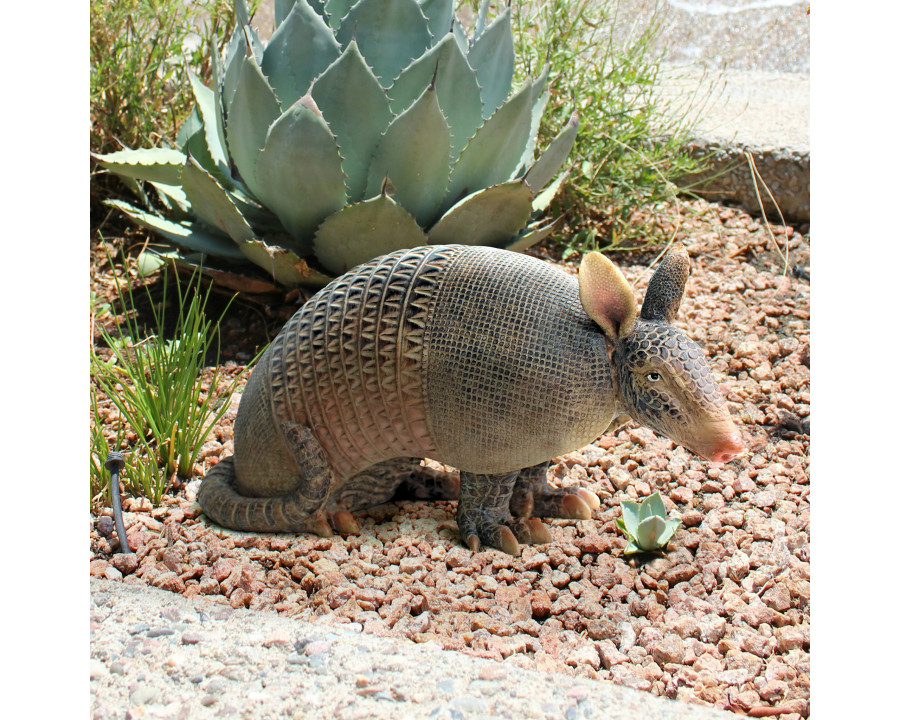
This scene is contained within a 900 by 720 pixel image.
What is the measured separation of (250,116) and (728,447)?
2006 mm

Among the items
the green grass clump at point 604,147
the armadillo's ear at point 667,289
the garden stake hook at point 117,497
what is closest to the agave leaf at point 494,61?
the green grass clump at point 604,147

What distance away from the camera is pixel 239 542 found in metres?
2.52

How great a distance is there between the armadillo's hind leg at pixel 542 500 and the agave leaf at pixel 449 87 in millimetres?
1223

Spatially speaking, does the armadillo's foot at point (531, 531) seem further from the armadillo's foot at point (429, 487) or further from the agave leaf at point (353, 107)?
the agave leaf at point (353, 107)

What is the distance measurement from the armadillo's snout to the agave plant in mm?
1362

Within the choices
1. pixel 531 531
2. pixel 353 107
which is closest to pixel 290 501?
pixel 531 531

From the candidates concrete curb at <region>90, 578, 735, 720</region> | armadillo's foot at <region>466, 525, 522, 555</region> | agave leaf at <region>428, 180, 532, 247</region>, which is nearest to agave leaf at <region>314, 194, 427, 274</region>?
agave leaf at <region>428, 180, 532, 247</region>

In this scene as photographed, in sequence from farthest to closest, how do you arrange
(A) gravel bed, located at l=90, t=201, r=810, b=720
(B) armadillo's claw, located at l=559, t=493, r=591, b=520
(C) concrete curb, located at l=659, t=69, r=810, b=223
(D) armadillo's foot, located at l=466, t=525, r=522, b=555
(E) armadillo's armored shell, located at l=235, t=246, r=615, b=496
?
1. (C) concrete curb, located at l=659, t=69, r=810, b=223
2. (B) armadillo's claw, located at l=559, t=493, r=591, b=520
3. (D) armadillo's foot, located at l=466, t=525, r=522, b=555
4. (E) armadillo's armored shell, located at l=235, t=246, r=615, b=496
5. (A) gravel bed, located at l=90, t=201, r=810, b=720

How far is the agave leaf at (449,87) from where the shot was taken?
304 cm

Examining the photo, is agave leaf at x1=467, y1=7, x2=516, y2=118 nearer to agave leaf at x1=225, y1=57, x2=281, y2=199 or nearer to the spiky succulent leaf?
the spiky succulent leaf

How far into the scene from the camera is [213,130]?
11.8 feet

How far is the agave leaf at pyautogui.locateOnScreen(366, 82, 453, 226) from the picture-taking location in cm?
293

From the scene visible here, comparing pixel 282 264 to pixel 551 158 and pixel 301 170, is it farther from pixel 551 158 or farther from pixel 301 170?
pixel 551 158

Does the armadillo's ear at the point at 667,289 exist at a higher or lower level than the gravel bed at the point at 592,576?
higher
